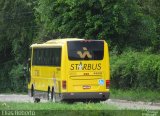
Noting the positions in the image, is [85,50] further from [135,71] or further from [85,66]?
[135,71]

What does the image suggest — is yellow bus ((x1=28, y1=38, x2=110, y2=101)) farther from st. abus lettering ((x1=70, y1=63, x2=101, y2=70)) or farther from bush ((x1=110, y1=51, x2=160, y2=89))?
bush ((x1=110, y1=51, x2=160, y2=89))

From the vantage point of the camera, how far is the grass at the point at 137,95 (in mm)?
33013

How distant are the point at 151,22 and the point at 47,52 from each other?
17460mm

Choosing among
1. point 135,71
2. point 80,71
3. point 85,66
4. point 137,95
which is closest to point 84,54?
point 85,66

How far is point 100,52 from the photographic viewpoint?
29562 millimetres

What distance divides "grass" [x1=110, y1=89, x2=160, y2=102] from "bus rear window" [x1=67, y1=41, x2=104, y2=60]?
16.8 ft

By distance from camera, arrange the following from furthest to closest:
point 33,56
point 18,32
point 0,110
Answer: point 18,32 < point 33,56 < point 0,110

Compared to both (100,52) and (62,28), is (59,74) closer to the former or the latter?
(100,52)

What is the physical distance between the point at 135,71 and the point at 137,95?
2.19 meters

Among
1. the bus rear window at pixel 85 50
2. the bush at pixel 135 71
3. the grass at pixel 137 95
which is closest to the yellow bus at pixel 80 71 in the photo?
the bus rear window at pixel 85 50

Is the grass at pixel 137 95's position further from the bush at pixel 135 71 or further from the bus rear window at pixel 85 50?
the bus rear window at pixel 85 50

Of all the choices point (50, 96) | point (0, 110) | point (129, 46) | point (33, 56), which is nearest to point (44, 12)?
point (129, 46)

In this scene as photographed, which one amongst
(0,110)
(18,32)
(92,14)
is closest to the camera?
(0,110)

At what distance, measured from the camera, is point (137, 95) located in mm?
34875
